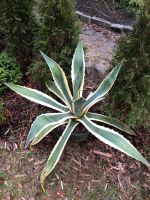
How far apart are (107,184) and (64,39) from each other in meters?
1.52

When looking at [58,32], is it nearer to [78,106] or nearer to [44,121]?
[78,106]

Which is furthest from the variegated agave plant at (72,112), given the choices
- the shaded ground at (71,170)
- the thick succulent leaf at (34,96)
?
the shaded ground at (71,170)

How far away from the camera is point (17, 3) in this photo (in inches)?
145

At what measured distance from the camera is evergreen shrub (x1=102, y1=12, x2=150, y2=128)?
303cm

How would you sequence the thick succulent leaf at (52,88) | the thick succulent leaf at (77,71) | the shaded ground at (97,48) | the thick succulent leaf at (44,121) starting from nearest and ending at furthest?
the thick succulent leaf at (44,121), the thick succulent leaf at (77,71), the thick succulent leaf at (52,88), the shaded ground at (97,48)

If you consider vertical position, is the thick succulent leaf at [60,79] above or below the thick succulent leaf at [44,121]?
above

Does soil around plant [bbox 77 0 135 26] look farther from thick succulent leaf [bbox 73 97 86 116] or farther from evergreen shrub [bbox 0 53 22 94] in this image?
thick succulent leaf [bbox 73 97 86 116]

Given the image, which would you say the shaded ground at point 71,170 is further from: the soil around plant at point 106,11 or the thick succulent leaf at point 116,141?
the soil around plant at point 106,11

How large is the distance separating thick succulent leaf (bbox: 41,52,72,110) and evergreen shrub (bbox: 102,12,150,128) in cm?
42

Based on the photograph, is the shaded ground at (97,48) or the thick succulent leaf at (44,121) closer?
the thick succulent leaf at (44,121)

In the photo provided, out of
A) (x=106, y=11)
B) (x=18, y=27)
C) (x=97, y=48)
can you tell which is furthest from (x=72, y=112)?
(x=106, y=11)

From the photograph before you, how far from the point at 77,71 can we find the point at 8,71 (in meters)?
1.05

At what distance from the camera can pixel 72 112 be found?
3252mm

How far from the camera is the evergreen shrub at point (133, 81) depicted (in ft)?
9.95
